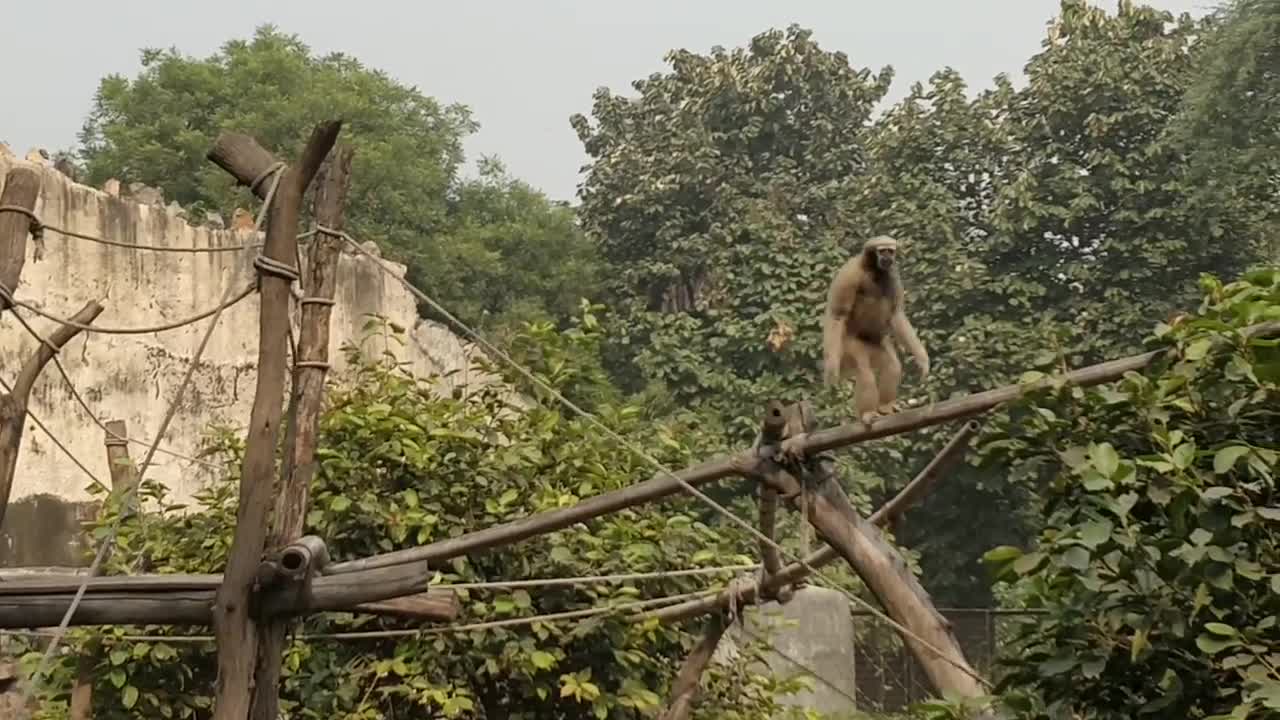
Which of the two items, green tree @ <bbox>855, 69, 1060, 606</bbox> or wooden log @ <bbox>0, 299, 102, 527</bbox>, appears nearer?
wooden log @ <bbox>0, 299, 102, 527</bbox>

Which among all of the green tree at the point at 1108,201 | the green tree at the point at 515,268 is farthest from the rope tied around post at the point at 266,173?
the green tree at the point at 515,268

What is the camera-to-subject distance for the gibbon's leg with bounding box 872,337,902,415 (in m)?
7.12

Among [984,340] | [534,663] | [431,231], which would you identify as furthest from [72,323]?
[431,231]

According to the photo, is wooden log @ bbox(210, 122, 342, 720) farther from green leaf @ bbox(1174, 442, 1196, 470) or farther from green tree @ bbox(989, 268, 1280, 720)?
green leaf @ bbox(1174, 442, 1196, 470)

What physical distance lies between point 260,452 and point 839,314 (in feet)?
9.88

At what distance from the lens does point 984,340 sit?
62.1 feet

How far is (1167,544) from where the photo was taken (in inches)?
143

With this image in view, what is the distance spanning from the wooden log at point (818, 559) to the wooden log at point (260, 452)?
185 centimetres

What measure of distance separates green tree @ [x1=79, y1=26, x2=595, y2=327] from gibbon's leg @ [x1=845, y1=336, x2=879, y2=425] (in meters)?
14.1

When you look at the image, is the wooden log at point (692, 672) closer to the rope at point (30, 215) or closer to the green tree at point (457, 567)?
the green tree at point (457, 567)

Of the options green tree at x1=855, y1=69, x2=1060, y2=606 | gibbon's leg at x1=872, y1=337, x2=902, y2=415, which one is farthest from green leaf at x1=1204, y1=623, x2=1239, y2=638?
green tree at x1=855, y1=69, x2=1060, y2=606

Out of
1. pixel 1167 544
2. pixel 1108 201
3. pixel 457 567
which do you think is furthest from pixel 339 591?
pixel 1108 201

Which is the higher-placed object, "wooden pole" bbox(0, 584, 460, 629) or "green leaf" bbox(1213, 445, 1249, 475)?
"green leaf" bbox(1213, 445, 1249, 475)

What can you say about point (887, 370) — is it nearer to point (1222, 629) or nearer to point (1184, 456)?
point (1184, 456)
